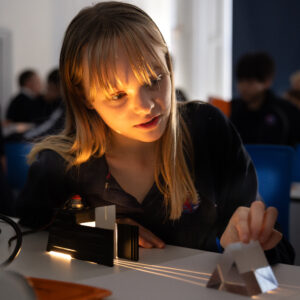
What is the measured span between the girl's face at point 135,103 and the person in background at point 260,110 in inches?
75.4

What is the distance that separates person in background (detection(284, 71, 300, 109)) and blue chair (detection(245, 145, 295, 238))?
9.22ft

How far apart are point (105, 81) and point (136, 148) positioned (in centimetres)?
26

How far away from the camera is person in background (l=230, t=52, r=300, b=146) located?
111 inches

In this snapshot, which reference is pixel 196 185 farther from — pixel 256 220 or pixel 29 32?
pixel 29 32

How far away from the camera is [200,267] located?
75cm

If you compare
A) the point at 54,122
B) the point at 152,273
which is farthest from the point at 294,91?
the point at 152,273

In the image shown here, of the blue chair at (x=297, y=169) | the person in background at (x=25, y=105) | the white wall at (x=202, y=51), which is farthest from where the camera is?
the person in background at (x=25, y=105)

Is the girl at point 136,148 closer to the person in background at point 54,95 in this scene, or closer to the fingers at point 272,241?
the fingers at point 272,241

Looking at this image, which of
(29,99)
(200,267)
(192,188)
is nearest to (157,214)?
(192,188)

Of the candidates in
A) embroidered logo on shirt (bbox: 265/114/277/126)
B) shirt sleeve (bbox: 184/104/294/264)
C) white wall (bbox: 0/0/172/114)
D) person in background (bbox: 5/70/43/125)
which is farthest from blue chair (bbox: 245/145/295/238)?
white wall (bbox: 0/0/172/114)

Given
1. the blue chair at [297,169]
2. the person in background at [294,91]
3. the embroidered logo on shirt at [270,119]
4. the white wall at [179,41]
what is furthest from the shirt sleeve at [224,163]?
the person in background at [294,91]

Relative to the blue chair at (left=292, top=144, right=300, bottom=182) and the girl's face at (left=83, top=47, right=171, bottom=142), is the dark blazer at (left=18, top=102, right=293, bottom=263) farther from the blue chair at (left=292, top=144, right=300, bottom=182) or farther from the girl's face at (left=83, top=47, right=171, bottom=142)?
the blue chair at (left=292, top=144, right=300, bottom=182)

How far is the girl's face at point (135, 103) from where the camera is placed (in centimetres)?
89

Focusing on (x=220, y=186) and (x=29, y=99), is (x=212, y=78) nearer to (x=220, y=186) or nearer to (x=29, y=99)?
(x=29, y=99)
